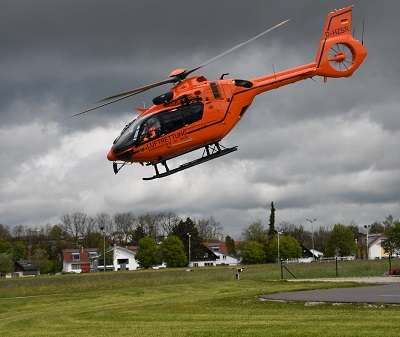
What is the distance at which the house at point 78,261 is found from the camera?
144500 mm

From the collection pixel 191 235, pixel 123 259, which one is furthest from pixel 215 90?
pixel 123 259

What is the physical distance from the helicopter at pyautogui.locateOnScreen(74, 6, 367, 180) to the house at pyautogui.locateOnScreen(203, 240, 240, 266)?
13762 centimetres

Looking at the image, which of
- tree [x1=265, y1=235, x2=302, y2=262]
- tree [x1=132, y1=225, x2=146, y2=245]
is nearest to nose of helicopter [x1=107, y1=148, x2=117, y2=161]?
tree [x1=265, y1=235, x2=302, y2=262]

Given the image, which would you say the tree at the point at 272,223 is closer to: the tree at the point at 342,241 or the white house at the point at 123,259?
the tree at the point at 342,241

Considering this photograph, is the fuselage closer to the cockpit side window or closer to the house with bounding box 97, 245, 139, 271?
the cockpit side window

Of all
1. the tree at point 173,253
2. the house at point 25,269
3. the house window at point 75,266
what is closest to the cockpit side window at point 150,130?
the tree at point 173,253

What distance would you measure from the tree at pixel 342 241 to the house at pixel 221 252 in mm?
30505

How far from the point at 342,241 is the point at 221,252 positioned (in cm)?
3906

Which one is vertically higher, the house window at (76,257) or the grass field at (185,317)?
the house window at (76,257)

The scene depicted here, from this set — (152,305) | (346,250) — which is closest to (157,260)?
(346,250)

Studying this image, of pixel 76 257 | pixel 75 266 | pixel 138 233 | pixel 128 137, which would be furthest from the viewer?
pixel 138 233

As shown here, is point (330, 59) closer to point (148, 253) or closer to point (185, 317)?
point (185, 317)

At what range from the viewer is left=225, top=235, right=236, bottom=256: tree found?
176113 millimetres

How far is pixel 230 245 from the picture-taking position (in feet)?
586
